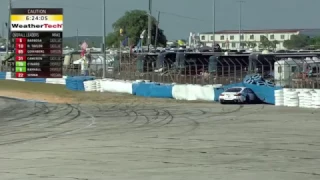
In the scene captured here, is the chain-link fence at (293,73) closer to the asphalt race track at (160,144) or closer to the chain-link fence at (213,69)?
the chain-link fence at (213,69)

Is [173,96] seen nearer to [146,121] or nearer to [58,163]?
[146,121]

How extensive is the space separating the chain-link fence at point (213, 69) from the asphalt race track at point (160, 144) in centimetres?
960

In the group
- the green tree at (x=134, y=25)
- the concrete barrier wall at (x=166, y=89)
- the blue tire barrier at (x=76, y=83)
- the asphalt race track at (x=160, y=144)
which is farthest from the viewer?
the green tree at (x=134, y=25)

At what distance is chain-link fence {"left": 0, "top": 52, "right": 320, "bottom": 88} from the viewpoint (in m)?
47.5

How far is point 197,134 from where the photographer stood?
24.4 meters

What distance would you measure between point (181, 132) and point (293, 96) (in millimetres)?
17351

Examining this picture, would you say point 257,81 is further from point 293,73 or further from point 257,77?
point 293,73

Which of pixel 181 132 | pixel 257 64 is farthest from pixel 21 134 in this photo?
pixel 257 64

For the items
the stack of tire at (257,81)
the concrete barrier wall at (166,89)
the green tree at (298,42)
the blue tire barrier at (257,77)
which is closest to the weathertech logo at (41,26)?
the concrete barrier wall at (166,89)

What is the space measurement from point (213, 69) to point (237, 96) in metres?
14.2

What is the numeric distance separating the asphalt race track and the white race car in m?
6.49
